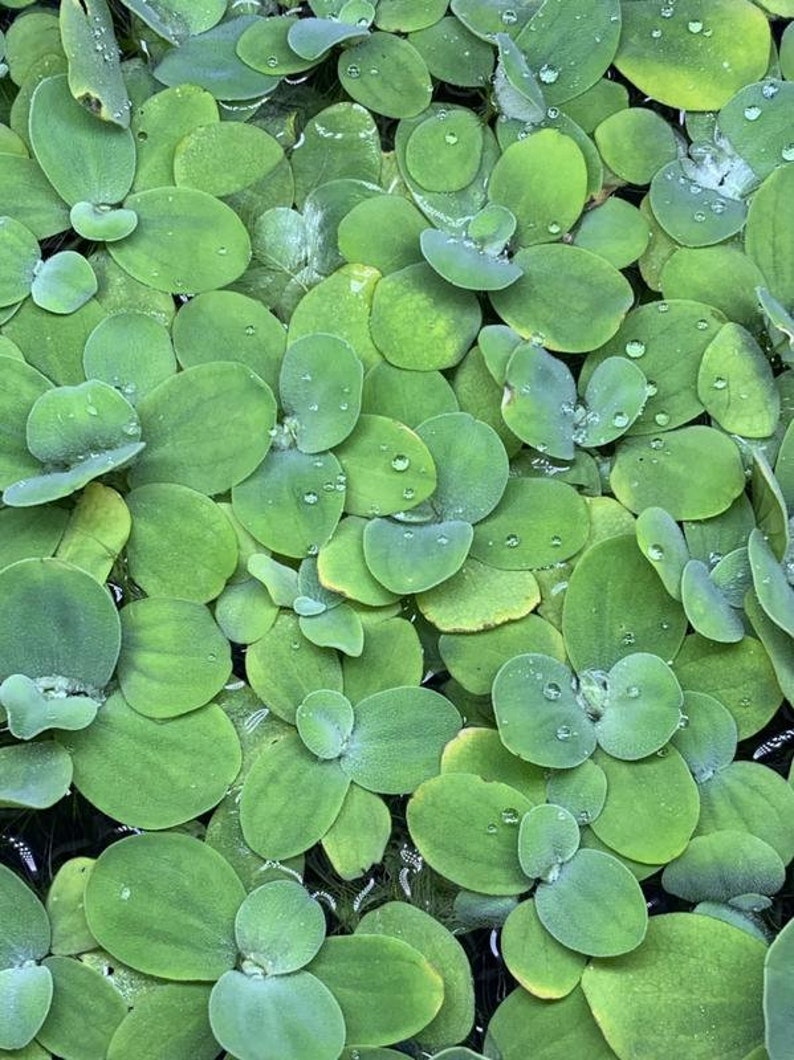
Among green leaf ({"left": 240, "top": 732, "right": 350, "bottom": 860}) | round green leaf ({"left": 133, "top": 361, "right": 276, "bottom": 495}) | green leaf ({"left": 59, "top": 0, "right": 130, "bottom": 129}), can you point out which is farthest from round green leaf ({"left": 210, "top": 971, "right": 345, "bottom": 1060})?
green leaf ({"left": 59, "top": 0, "right": 130, "bottom": 129})

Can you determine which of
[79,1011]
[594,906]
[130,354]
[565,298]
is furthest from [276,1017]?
[565,298]

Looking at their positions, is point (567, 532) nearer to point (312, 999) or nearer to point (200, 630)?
point (200, 630)

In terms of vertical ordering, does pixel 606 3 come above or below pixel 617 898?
above

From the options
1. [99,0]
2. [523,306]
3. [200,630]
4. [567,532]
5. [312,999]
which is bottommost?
[312,999]

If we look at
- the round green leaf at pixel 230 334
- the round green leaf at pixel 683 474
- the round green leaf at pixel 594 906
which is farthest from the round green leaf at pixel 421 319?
the round green leaf at pixel 594 906

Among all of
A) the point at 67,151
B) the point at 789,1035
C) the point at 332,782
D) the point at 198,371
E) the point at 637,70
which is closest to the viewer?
the point at 789,1035

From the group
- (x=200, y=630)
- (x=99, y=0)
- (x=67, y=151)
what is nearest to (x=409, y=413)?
(x=200, y=630)

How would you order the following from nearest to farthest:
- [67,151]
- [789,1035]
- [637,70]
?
[789,1035] → [67,151] → [637,70]
